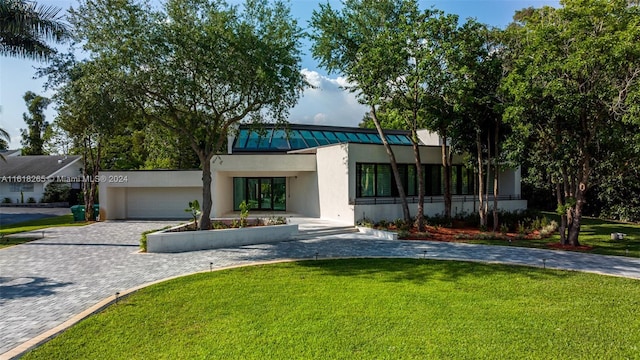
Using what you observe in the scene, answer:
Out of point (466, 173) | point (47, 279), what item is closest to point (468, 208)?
point (466, 173)

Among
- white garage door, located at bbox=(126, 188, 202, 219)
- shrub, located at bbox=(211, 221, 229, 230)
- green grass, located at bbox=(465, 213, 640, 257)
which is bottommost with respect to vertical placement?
green grass, located at bbox=(465, 213, 640, 257)

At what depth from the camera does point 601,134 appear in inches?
457

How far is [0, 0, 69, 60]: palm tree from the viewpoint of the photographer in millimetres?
13859

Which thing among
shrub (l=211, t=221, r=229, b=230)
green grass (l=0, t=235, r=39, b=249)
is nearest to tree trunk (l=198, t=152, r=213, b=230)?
shrub (l=211, t=221, r=229, b=230)

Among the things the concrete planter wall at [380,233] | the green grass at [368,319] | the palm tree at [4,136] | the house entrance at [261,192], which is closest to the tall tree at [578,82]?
the green grass at [368,319]

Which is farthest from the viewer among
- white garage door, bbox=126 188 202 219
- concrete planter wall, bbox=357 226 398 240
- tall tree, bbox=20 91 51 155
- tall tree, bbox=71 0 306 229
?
tall tree, bbox=20 91 51 155

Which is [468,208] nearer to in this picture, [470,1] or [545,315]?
[470,1]

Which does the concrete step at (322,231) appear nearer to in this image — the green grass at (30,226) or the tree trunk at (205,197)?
the tree trunk at (205,197)

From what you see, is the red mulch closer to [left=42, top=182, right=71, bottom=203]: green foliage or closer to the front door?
the front door

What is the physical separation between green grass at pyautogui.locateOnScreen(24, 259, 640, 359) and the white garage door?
1469 cm

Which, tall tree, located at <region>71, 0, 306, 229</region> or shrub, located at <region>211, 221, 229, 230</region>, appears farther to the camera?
shrub, located at <region>211, 221, 229, 230</region>

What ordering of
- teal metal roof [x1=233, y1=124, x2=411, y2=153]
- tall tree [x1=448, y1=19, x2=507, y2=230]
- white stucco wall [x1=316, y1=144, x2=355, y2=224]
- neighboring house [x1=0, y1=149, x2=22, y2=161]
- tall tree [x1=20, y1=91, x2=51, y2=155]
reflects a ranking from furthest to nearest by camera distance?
tall tree [x1=20, y1=91, x2=51, y2=155] → neighboring house [x1=0, y1=149, x2=22, y2=161] → teal metal roof [x1=233, y1=124, x2=411, y2=153] → white stucco wall [x1=316, y1=144, x2=355, y2=224] → tall tree [x1=448, y1=19, x2=507, y2=230]

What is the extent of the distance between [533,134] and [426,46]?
5.52 m

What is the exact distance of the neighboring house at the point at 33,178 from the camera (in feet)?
120
